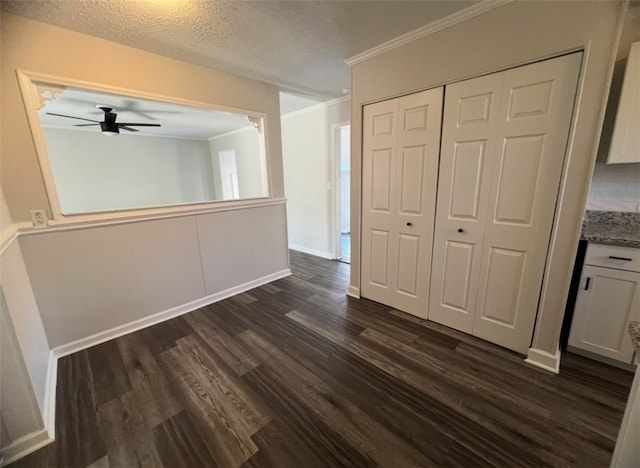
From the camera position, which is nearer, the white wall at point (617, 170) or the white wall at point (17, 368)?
the white wall at point (17, 368)

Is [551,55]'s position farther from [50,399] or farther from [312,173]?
[50,399]

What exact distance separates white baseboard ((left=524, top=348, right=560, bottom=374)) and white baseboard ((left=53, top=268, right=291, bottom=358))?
2.72 m

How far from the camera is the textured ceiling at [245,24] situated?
1.68m

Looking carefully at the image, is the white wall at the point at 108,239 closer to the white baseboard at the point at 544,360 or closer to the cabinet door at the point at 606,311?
the white baseboard at the point at 544,360

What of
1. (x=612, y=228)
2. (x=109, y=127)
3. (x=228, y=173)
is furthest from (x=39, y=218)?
(x=228, y=173)

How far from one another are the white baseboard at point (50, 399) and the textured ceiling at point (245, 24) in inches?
94.2

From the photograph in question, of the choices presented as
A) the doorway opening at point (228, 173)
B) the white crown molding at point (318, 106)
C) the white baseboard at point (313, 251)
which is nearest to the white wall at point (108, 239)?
the white crown molding at point (318, 106)

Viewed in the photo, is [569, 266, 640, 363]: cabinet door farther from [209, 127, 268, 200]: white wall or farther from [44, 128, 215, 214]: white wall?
[44, 128, 215, 214]: white wall

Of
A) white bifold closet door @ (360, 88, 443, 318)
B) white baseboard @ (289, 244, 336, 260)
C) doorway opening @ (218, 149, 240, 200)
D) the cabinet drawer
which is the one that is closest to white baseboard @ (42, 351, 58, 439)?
white bifold closet door @ (360, 88, 443, 318)

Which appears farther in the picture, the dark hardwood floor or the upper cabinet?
the upper cabinet

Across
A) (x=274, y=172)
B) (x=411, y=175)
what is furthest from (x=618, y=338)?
(x=274, y=172)

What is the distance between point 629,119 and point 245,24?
270 centimetres

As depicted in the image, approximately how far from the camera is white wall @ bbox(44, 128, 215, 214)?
512 cm

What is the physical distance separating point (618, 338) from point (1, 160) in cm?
435
